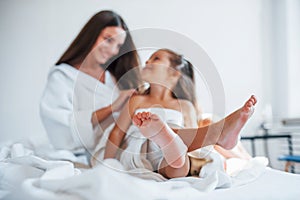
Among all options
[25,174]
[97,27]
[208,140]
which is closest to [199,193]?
[208,140]

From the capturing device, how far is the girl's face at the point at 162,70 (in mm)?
1312

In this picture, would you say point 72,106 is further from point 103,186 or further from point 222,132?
point 103,186

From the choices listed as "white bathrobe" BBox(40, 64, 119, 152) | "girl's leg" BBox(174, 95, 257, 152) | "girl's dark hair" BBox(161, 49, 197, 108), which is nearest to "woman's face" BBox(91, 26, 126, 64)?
"white bathrobe" BBox(40, 64, 119, 152)

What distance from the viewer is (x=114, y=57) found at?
1.64 meters

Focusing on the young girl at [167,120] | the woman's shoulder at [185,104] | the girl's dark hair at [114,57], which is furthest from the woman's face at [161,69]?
the girl's dark hair at [114,57]

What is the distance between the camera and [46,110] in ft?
4.48

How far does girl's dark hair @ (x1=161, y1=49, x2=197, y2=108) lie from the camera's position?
133 centimetres

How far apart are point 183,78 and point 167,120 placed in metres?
0.39

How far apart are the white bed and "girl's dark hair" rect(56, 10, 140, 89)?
81cm

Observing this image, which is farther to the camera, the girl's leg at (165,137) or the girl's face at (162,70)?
the girl's face at (162,70)

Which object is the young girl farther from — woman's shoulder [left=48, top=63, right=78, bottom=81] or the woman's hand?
woman's shoulder [left=48, top=63, right=78, bottom=81]

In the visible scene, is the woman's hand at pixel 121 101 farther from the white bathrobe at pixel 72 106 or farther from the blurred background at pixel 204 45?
the blurred background at pixel 204 45

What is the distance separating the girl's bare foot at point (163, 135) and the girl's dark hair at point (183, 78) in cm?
51

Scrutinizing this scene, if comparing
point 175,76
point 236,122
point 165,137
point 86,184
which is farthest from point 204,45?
point 86,184
